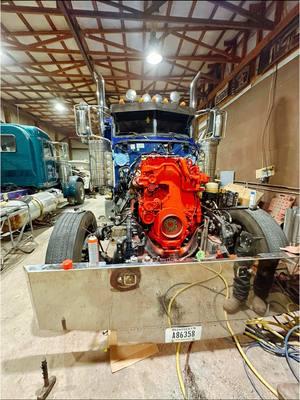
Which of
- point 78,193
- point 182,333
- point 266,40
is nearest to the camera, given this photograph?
point 182,333

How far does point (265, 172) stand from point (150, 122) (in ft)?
9.98

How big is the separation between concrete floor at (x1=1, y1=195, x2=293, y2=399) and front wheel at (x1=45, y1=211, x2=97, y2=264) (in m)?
0.68

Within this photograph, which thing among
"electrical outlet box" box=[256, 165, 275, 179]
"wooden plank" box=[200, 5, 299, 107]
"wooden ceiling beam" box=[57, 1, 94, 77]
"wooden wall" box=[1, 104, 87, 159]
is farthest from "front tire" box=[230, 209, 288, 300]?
"wooden wall" box=[1, 104, 87, 159]

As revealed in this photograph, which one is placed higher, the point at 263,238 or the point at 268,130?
the point at 268,130

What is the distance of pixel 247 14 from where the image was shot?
12.4ft

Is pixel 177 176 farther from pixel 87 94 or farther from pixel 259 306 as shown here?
pixel 87 94

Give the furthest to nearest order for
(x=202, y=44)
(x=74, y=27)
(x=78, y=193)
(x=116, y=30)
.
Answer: (x=78, y=193) → (x=202, y=44) → (x=116, y=30) → (x=74, y=27)

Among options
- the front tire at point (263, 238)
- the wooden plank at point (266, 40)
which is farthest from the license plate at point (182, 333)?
the wooden plank at point (266, 40)

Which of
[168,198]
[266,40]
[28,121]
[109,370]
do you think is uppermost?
[28,121]

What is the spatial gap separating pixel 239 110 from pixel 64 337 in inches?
253

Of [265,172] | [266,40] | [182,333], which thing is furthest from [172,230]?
[266,40]

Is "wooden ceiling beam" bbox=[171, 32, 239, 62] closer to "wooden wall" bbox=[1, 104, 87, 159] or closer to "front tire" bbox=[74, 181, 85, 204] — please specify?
"front tire" bbox=[74, 181, 85, 204]

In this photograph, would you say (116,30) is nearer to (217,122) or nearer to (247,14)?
(247,14)

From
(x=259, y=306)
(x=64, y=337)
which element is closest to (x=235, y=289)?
(x=259, y=306)
